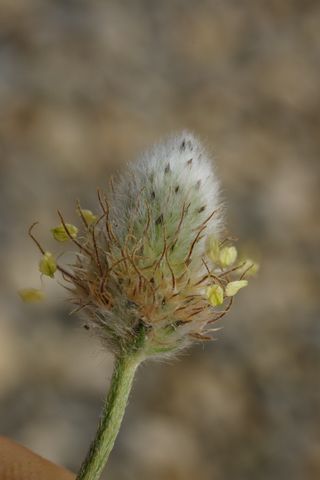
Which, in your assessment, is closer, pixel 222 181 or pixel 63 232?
pixel 63 232

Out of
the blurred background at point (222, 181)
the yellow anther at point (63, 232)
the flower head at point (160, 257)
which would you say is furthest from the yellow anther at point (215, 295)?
the blurred background at point (222, 181)

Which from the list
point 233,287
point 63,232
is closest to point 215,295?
point 233,287

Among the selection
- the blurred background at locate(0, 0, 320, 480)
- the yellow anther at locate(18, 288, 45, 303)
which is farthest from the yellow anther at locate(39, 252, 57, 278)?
the blurred background at locate(0, 0, 320, 480)

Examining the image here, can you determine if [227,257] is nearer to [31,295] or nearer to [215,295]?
[215,295]

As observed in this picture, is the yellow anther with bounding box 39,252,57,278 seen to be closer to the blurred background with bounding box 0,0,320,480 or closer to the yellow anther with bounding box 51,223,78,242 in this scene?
the yellow anther with bounding box 51,223,78,242

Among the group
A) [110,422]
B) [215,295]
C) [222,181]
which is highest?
[222,181]

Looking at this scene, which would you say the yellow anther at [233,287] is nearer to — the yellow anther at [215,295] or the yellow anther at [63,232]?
the yellow anther at [215,295]
